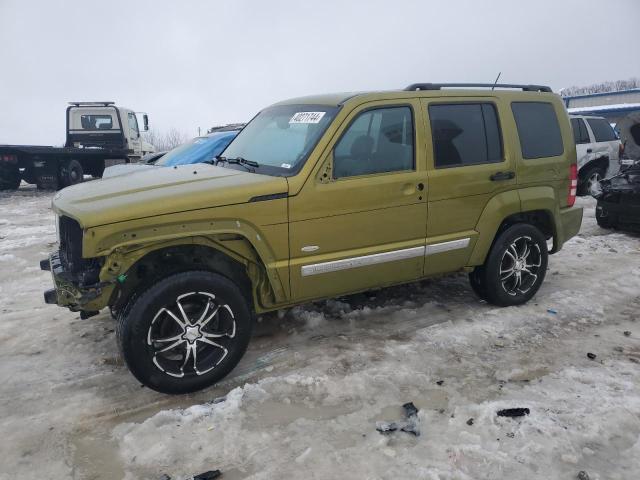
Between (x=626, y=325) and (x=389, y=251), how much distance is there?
2.29 m

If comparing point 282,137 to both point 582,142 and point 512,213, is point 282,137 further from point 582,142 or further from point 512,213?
point 582,142

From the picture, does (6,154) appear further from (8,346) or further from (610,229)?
(610,229)

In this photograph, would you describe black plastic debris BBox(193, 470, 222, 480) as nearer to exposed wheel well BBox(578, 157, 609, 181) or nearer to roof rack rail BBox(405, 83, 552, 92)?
roof rack rail BBox(405, 83, 552, 92)

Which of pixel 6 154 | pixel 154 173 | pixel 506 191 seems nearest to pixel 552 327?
pixel 506 191

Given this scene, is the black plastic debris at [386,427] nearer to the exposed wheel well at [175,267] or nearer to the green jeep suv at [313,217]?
the green jeep suv at [313,217]

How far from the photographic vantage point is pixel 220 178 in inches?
136

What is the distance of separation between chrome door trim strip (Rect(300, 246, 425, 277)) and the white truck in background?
13.0 metres

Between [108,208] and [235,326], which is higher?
[108,208]

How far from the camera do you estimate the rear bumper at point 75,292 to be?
9.85ft

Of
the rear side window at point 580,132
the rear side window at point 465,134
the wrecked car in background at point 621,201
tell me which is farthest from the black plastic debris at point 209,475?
the rear side window at point 580,132

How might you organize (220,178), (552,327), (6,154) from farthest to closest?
(6,154) < (552,327) < (220,178)

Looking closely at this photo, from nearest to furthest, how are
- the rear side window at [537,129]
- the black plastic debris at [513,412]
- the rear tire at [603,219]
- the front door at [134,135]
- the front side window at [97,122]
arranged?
the black plastic debris at [513,412], the rear side window at [537,129], the rear tire at [603,219], the front side window at [97,122], the front door at [134,135]

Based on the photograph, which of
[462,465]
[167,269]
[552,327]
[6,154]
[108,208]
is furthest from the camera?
[6,154]

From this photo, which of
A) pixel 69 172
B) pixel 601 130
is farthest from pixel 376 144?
pixel 69 172
